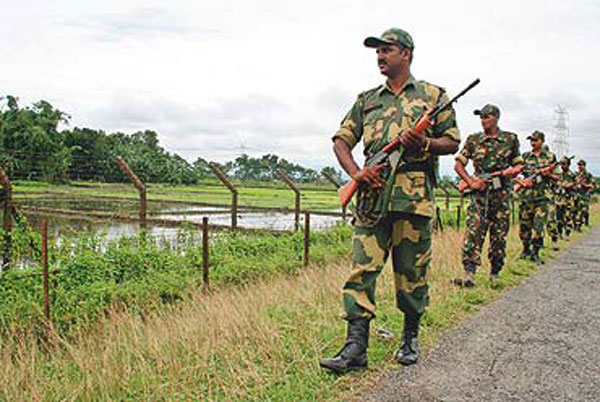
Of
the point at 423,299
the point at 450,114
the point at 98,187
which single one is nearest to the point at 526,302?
the point at 423,299

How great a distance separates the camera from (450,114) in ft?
11.8

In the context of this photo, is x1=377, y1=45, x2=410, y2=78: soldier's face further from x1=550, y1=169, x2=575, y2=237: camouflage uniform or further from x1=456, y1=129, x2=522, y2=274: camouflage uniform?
x1=550, y1=169, x2=575, y2=237: camouflage uniform

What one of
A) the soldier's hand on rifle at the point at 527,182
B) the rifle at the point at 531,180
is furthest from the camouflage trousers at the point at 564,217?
the soldier's hand on rifle at the point at 527,182

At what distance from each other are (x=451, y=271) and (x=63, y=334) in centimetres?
448

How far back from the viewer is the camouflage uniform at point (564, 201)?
40.7 feet

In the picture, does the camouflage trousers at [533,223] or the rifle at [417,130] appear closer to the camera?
the rifle at [417,130]

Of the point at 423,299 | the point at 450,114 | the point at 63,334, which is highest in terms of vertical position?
the point at 450,114

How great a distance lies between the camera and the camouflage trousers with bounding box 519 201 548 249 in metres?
8.61

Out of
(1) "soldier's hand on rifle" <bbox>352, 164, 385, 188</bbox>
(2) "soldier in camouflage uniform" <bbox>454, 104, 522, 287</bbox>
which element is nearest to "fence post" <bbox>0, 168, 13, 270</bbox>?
(1) "soldier's hand on rifle" <bbox>352, 164, 385, 188</bbox>

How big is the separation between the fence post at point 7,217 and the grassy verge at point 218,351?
3.89 feet

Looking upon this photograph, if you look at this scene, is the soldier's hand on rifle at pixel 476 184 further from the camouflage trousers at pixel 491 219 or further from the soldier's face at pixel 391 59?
the soldier's face at pixel 391 59

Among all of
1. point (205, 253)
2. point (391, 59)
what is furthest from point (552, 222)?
point (391, 59)

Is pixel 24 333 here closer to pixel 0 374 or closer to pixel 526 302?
pixel 0 374

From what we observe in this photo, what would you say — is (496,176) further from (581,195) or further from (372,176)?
(581,195)
